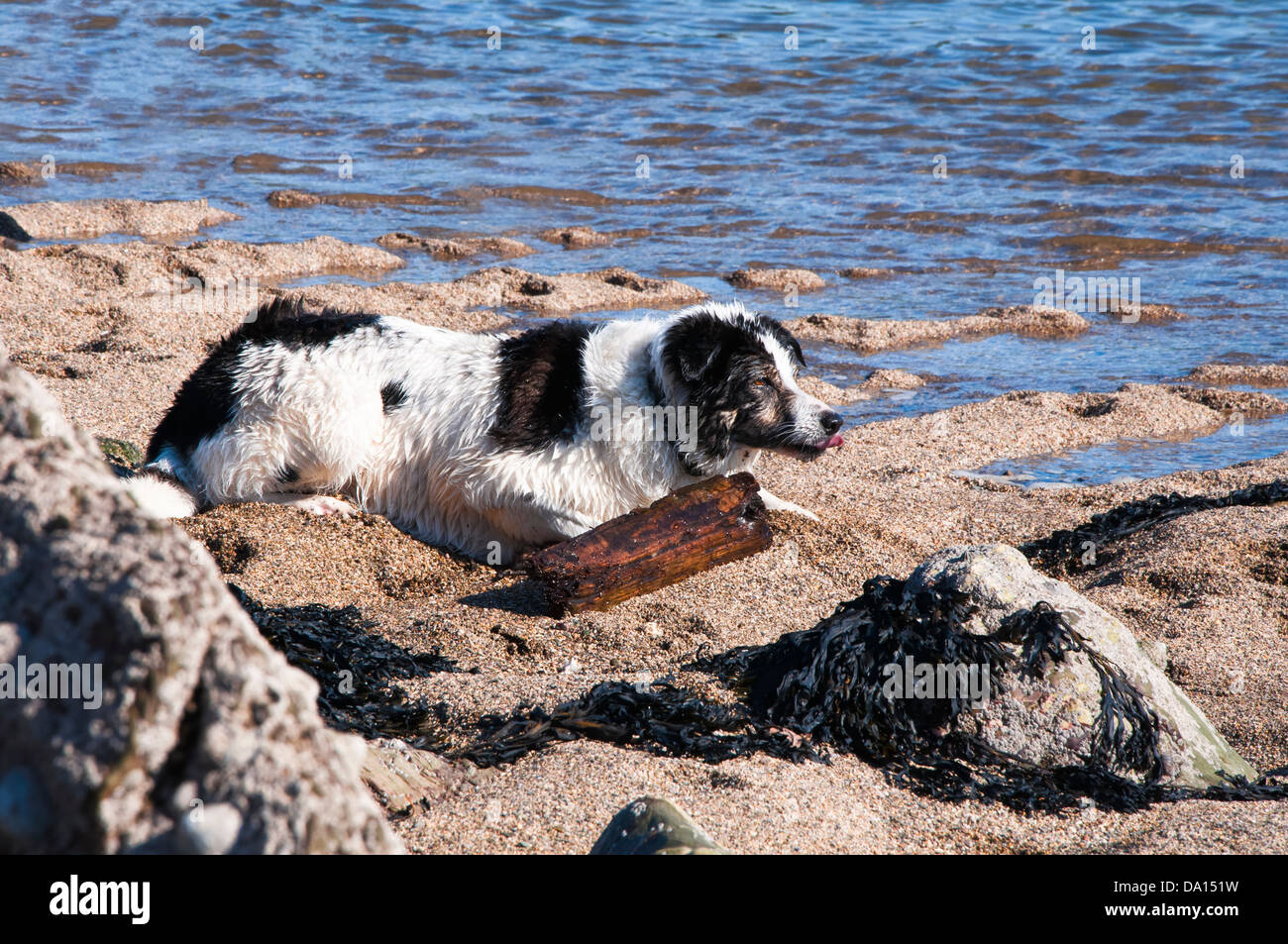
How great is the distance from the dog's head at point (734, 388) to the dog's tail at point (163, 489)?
2.25 meters

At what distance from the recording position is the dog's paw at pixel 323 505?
18.0 ft

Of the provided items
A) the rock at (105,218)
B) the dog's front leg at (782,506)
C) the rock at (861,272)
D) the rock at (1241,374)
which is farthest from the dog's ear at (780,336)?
the rock at (105,218)

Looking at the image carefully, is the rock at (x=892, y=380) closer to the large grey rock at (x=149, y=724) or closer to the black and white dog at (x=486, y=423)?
the black and white dog at (x=486, y=423)

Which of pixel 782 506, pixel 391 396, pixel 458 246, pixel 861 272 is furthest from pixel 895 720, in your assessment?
pixel 458 246

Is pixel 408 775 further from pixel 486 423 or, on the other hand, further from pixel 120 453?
pixel 120 453

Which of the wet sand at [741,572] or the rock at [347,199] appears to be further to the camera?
the rock at [347,199]

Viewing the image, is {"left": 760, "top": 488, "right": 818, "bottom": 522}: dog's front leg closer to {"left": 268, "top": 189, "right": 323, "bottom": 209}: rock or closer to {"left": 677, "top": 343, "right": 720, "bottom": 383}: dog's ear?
{"left": 677, "top": 343, "right": 720, "bottom": 383}: dog's ear

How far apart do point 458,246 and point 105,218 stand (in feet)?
10.6

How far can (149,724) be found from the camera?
1.58 m

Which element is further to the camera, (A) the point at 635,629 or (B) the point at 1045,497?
(B) the point at 1045,497

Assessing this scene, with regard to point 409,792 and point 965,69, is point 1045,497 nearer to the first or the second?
point 409,792
